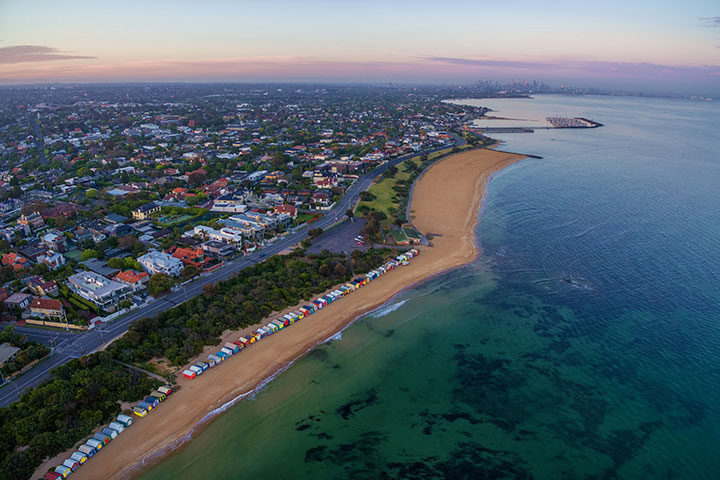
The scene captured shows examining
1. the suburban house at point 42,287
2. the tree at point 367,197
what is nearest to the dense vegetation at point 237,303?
the suburban house at point 42,287

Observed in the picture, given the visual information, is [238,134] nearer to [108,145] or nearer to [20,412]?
[108,145]

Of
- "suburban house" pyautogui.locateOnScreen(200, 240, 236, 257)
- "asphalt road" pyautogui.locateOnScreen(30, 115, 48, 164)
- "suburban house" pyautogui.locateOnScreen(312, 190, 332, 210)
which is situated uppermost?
"asphalt road" pyautogui.locateOnScreen(30, 115, 48, 164)

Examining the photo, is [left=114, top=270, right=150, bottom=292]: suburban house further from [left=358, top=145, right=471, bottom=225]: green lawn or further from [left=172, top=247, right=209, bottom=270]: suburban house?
[left=358, top=145, right=471, bottom=225]: green lawn

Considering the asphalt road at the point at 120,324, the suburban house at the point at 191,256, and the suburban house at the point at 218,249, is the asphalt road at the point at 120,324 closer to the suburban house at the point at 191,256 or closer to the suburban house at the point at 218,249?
the suburban house at the point at 218,249

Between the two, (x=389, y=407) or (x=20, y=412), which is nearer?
(x=20, y=412)

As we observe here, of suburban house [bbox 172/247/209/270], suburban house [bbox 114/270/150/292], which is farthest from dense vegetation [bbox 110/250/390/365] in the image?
suburban house [bbox 114/270/150/292]

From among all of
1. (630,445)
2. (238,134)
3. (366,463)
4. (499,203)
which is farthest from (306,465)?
(238,134)

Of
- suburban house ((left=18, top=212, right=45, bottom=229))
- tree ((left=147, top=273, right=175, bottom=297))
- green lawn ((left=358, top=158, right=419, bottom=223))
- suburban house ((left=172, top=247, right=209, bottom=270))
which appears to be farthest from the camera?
green lawn ((left=358, top=158, right=419, bottom=223))
